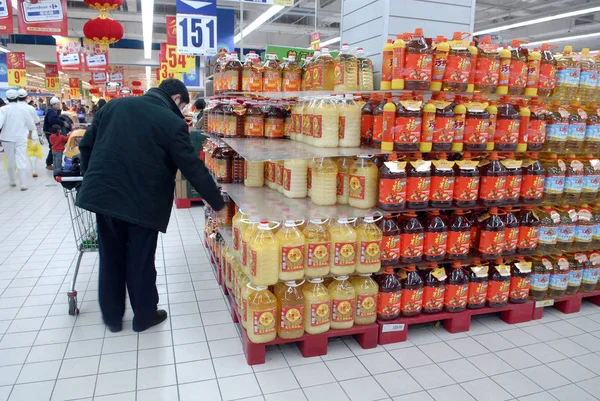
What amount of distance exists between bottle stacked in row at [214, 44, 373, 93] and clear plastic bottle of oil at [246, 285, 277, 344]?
1.62 metres

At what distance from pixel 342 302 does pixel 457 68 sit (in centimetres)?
185

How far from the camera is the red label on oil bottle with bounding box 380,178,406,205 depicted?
3125 millimetres

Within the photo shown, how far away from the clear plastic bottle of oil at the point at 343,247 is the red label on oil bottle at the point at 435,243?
608mm

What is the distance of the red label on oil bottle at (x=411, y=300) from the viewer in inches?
133

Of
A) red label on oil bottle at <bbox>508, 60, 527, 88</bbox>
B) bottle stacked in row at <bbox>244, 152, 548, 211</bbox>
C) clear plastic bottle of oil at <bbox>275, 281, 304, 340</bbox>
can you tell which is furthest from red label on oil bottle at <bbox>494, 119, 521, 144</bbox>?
clear plastic bottle of oil at <bbox>275, 281, 304, 340</bbox>

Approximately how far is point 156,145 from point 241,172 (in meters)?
1.16

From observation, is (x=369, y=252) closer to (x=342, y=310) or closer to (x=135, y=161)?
(x=342, y=310)

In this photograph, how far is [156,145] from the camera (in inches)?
124

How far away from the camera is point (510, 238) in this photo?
359 centimetres

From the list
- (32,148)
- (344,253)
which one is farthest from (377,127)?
(32,148)

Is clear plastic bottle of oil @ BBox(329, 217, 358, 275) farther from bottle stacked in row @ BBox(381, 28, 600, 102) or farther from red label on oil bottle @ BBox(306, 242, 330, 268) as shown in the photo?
bottle stacked in row @ BBox(381, 28, 600, 102)

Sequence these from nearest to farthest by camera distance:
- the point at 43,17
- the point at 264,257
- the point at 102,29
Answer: the point at 264,257 → the point at 102,29 → the point at 43,17

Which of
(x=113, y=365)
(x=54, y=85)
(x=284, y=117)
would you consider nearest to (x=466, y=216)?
(x=284, y=117)

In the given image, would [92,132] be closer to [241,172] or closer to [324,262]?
[241,172]
